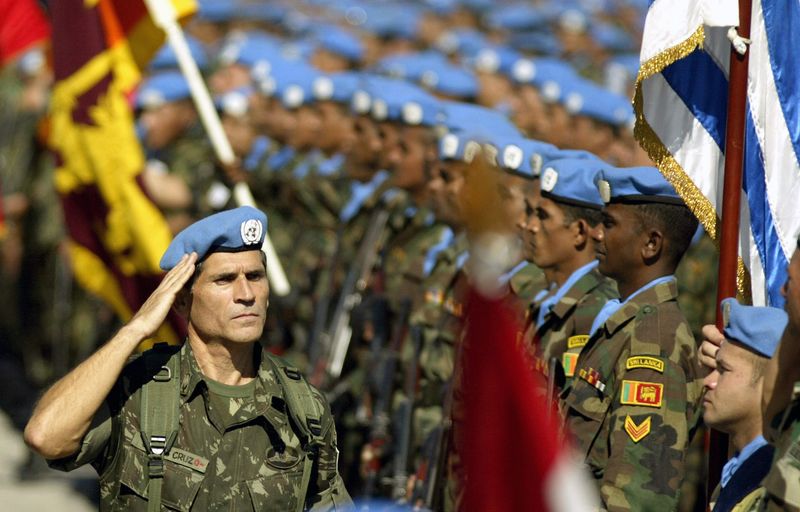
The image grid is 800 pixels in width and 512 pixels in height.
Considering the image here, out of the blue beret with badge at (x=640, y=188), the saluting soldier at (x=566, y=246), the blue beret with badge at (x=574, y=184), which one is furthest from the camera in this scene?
the blue beret with badge at (x=574, y=184)

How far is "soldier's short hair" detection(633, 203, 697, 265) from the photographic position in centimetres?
564

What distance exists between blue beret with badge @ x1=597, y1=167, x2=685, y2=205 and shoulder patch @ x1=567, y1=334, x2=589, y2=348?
624 millimetres

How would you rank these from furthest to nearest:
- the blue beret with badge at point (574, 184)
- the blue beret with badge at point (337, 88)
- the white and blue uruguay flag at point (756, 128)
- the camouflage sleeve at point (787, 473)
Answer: the blue beret with badge at point (337, 88), the blue beret with badge at point (574, 184), the white and blue uruguay flag at point (756, 128), the camouflage sleeve at point (787, 473)

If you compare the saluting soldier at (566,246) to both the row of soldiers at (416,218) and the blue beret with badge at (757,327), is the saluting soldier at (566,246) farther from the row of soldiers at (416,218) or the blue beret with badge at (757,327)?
the blue beret with badge at (757,327)

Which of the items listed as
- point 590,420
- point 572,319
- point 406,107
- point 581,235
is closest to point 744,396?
point 590,420

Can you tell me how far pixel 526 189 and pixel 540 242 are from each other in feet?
2.84

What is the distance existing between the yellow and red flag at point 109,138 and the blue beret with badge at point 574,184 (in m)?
2.90

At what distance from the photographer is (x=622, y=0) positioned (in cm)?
2897

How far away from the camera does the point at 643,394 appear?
16.6ft

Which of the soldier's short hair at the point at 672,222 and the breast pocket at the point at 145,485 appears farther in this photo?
the soldier's short hair at the point at 672,222

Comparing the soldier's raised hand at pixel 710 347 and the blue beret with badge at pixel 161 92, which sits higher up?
the blue beret with badge at pixel 161 92

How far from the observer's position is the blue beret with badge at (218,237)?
15.7 ft

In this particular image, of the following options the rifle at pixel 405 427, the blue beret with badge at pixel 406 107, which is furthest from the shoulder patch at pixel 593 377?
the blue beret with badge at pixel 406 107

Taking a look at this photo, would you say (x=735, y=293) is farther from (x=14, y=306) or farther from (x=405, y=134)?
(x=14, y=306)
